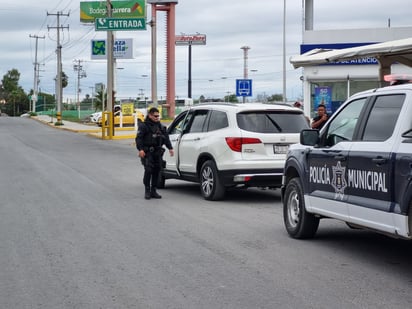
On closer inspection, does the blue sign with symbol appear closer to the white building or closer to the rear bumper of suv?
the white building

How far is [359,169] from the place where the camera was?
7.47 meters

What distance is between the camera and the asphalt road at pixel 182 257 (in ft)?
21.0

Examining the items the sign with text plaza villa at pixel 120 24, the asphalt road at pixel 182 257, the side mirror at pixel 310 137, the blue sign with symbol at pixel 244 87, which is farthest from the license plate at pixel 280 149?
the sign with text plaza villa at pixel 120 24

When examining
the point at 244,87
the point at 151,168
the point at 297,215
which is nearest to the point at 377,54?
the point at 151,168

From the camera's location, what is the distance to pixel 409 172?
6.45m

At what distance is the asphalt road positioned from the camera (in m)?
6.40

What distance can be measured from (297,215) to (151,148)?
16.6 ft

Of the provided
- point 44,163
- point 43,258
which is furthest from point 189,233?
point 44,163

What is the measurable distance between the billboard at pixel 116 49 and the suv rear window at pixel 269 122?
1521 inches

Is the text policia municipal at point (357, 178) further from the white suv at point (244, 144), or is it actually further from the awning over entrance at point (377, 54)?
the awning over entrance at point (377, 54)

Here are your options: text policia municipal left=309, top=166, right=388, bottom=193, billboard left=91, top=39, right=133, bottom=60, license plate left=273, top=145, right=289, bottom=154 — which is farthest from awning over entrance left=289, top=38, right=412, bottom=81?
billboard left=91, top=39, right=133, bottom=60

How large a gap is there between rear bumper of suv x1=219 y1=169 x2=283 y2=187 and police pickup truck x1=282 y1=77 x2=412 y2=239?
3013 millimetres

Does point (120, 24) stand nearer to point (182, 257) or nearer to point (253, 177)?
point (253, 177)

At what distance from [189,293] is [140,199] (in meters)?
7.26
